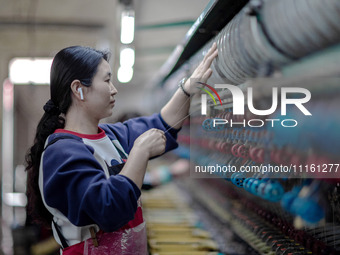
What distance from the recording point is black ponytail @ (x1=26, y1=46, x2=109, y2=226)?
1.52 metres

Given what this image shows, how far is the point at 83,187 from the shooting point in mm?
1302

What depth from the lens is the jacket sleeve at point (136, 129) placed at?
1834 millimetres

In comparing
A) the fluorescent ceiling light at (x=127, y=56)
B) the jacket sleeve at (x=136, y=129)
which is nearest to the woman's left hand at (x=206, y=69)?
the jacket sleeve at (x=136, y=129)

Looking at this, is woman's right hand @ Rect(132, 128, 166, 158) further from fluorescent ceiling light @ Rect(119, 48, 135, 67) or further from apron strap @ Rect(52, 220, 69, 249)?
fluorescent ceiling light @ Rect(119, 48, 135, 67)

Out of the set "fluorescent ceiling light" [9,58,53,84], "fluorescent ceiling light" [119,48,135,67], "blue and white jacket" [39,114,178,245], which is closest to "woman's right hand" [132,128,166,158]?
"blue and white jacket" [39,114,178,245]

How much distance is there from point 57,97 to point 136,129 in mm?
450

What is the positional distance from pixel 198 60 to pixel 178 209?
2.66m

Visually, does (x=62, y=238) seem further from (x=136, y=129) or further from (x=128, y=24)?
(x=128, y=24)

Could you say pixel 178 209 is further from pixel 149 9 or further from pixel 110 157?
pixel 110 157

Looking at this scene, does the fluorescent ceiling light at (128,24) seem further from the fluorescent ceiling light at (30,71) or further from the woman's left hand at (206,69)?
the fluorescent ceiling light at (30,71)

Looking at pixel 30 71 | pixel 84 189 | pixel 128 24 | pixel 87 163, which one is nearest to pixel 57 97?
pixel 87 163

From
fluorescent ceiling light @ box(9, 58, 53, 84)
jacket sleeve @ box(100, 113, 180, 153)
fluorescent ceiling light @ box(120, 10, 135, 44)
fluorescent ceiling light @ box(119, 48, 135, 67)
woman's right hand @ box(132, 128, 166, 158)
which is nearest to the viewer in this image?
woman's right hand @ box(132, 128, 166, 158)

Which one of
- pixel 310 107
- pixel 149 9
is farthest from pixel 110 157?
pixel 149 9

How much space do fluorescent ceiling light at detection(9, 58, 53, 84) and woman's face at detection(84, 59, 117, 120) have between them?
2986 millimetres
